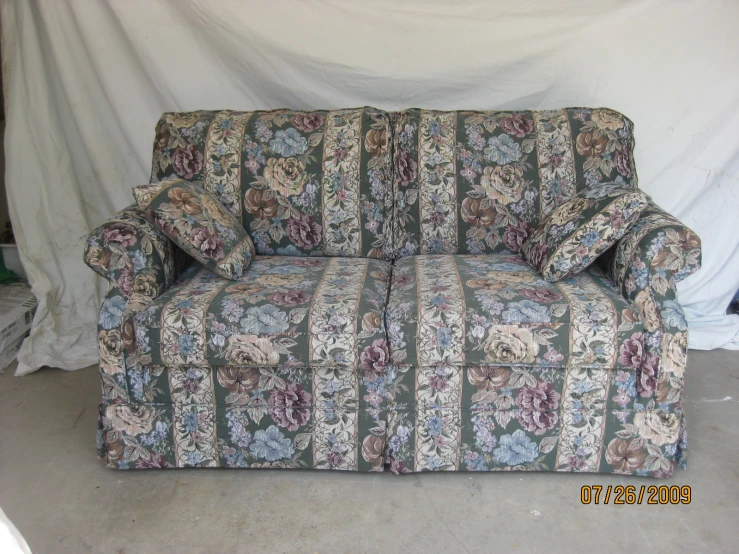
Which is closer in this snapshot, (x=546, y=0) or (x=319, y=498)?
(x=319, y=498)

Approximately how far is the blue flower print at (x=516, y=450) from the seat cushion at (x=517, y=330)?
22 centimetres

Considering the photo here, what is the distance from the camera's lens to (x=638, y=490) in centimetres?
185

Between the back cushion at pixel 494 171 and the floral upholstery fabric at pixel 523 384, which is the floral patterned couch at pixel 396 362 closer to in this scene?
the floral upholstery fabric at pixel 523 384

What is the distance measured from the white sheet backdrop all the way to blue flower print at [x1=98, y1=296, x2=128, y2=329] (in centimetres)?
87

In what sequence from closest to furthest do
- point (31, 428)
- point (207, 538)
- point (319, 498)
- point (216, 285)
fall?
point (207, 538) < point (319, 498) < point (216, 285) < point (31, 428)

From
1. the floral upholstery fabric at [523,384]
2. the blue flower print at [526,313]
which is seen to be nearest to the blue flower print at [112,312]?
the floral upholstery fabric at [523,384]

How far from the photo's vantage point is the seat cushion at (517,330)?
1.78 meters

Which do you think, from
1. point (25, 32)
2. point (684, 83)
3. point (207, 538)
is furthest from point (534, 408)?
point (25, 32)

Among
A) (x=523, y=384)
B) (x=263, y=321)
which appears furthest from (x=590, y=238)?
(x=263, y=321)

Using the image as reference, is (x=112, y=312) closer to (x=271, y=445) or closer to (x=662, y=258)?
(x=271, y=445)

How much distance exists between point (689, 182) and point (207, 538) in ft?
7.28

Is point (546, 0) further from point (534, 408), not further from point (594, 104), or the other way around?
point (534, 408)
